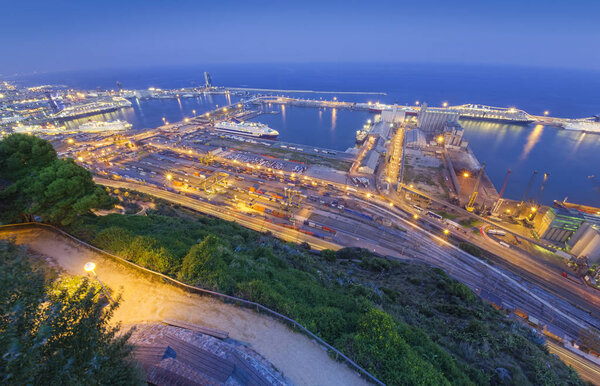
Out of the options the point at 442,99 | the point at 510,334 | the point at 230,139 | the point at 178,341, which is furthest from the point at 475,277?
the point at 442,99

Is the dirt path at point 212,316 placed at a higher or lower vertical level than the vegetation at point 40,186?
lower

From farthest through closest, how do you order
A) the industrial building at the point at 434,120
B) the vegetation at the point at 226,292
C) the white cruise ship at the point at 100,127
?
1. the industrial building at the point at 434,120
2. the white cruise ship at the point at 100,127
3. the vegetation at the point at 226,292

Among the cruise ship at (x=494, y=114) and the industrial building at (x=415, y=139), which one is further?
the cruise ship at (x=494, y=114)

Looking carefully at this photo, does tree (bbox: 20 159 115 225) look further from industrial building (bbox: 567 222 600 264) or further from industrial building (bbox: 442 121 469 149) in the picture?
industrial building (bbox: 442 121 469 149)

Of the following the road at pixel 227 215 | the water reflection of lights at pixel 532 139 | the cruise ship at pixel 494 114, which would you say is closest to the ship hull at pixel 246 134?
the road at pixel 227 215

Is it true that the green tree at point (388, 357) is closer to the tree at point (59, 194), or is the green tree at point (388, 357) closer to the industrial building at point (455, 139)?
the tree at point (59, 194)

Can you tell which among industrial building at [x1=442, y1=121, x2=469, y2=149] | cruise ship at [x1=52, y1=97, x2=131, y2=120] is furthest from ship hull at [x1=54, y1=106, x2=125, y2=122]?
industrial building at [x1=442, y1=121, x2=469, y2=149]

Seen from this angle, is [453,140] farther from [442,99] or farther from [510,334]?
[442,99]

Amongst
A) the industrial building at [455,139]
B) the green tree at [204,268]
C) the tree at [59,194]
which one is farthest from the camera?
the industrial building at [455,139]
